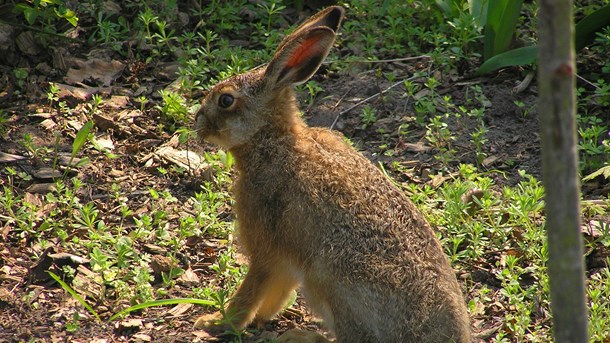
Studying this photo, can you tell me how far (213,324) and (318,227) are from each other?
981 mm

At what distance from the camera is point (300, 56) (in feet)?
17.2

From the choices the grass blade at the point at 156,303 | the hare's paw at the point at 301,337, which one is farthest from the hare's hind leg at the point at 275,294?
the grass blade at the point at 156,303

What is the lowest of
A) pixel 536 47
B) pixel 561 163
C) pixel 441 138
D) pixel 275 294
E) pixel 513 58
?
pixel 275 294

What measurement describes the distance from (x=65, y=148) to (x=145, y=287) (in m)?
1.94

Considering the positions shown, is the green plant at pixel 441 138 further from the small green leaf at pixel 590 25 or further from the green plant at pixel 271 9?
the green plant at pixel 271 9

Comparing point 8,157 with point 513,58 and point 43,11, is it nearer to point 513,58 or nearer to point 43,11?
point 43,11

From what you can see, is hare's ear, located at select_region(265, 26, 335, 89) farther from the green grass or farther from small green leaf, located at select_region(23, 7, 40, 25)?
small green leaf, located at select_region(23, 7, 40, 25)

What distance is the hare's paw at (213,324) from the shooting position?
509 centimetres

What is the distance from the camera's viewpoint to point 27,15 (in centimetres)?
671

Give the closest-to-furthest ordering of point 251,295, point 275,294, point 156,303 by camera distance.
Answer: point 156,303, point 251,295, point 275,294

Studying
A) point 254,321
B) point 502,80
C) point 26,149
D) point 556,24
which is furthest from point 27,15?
point 556,24

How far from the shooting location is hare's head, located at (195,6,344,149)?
520cm

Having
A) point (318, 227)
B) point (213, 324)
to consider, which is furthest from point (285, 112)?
point (213, 324)

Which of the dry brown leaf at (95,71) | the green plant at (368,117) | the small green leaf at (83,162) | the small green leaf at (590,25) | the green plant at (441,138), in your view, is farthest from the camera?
the dry brown leaf at (95,71)
